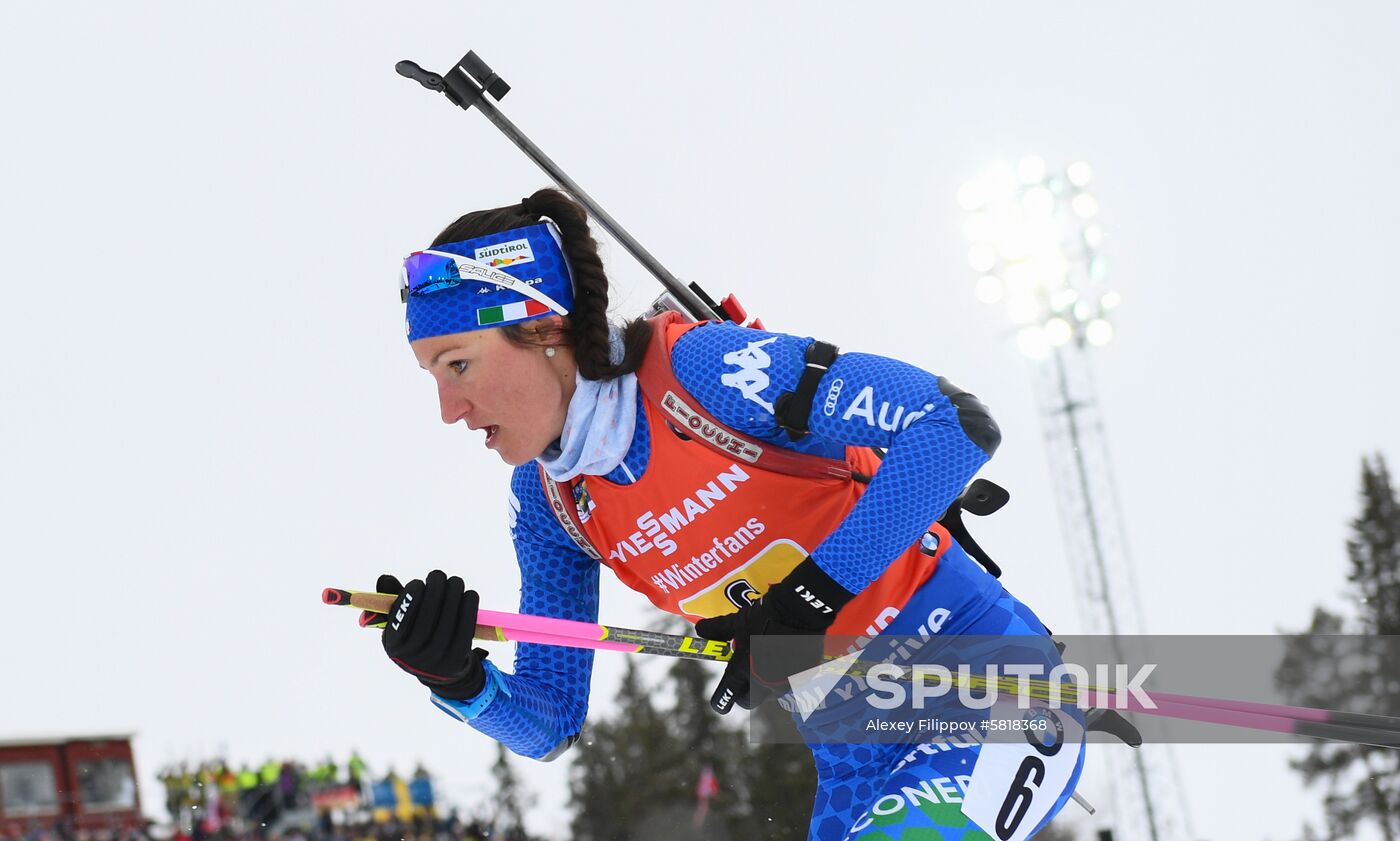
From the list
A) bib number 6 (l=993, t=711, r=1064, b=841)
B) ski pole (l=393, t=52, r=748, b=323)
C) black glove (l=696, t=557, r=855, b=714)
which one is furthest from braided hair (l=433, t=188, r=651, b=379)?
bib number 6 (l=993, t=711, r=1064, b=841)

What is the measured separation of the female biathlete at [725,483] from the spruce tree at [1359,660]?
22730 mm

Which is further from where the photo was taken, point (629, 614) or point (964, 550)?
point (629, 614)

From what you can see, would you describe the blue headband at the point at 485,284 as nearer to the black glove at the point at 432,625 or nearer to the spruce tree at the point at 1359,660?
the black glove at the point at 432,625

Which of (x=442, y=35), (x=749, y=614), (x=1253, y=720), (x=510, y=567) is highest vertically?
(x=442, y=35)

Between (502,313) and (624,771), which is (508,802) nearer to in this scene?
(624,771)

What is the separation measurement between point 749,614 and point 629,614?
19.8 meters

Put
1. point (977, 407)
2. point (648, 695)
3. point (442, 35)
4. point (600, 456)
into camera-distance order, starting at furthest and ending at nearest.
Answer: point (648, 695), point (442, 35), point (600, 456), point (977, 407)

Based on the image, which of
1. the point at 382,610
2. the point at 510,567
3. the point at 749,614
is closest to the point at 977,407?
the point at 749,614

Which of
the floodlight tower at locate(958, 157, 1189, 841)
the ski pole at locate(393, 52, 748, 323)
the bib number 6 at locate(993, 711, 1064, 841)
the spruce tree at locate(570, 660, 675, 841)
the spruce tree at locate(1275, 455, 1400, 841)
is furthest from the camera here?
the spruce tree at locate(570, 660, 675, 841)

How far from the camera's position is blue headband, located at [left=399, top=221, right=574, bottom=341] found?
2736 mm

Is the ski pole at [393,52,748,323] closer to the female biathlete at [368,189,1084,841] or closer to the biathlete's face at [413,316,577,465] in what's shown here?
the female biathlete at [368,189,1084,841]

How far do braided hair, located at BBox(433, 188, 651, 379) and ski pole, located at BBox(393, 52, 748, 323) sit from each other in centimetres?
46

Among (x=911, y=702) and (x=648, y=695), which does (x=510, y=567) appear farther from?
(x=648, y=695)

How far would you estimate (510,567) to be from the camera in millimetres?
14016
